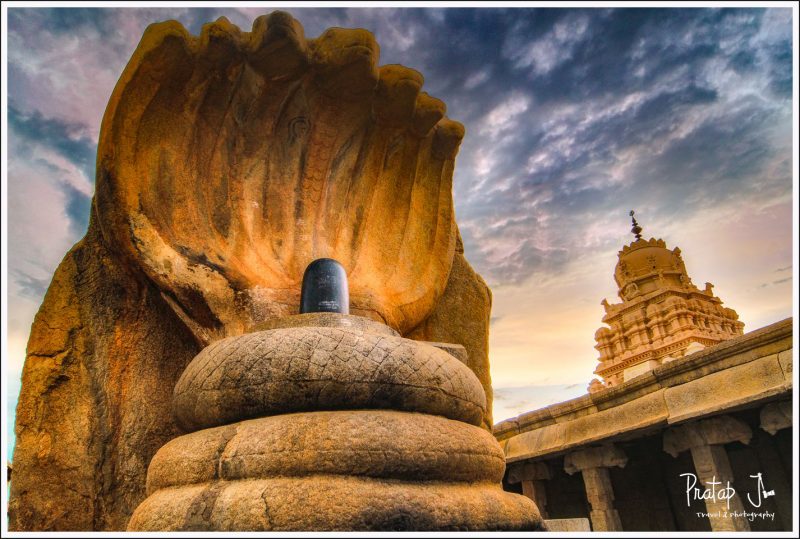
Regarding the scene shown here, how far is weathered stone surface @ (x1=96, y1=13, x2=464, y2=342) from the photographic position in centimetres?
262

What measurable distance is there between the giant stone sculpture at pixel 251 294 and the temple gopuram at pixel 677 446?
265 cm

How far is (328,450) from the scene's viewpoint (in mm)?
1661

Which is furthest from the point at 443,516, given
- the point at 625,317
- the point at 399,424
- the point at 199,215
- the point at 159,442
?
the point at 625,317

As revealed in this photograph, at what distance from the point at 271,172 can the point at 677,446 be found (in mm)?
4976

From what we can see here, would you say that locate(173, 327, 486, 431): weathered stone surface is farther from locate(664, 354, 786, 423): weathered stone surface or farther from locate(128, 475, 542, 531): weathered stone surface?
locate(664, 354, 786, 423): weathered stone surface

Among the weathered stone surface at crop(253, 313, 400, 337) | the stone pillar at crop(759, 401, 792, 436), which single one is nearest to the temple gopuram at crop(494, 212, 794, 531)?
the stone pillar at crop(759, 401, 792, 436)

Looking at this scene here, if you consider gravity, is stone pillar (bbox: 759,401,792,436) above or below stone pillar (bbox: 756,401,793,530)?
above

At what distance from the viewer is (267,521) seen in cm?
153

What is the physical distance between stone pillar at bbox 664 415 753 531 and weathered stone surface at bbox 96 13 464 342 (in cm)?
335

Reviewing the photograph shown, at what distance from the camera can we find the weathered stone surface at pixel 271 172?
2.62 m

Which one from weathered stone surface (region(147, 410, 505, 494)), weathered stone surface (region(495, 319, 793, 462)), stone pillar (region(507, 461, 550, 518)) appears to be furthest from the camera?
stone pillar (region(507, 461, 550, 518))

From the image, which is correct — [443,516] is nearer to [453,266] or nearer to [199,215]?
[199,215]

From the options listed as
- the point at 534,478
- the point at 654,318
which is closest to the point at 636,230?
the point at 654,318

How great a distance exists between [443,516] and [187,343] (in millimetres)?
1737
